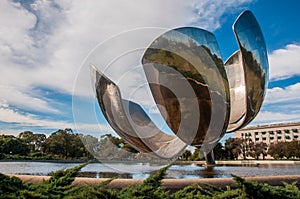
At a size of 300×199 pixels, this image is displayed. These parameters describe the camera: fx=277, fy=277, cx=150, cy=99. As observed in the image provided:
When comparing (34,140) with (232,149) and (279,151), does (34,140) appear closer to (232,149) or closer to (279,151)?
(232,149)

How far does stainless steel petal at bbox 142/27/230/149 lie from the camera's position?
21.8ft

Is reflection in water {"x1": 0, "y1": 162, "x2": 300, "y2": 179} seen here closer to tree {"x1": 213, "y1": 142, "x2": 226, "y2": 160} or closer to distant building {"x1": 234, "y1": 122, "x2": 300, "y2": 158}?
→ tree {"x1": 213, "y1": 142, "x2": 226, "y2": 160}

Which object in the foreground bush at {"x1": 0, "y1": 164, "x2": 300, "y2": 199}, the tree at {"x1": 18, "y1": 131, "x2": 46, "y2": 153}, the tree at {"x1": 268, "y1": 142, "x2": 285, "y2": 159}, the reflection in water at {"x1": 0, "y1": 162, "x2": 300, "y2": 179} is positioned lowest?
the reflection in water at {"x1": 0, "y1": 162, "x2": 300, "y2": 179}

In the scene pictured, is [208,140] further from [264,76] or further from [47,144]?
[47,144]

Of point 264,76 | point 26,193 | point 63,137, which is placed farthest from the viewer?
point 63,137

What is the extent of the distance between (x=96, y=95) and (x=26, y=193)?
5.72 metres

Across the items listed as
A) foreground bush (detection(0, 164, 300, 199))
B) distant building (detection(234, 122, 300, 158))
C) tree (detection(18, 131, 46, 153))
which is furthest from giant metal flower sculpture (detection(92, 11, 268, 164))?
distant building (detection(234, 122, 300, 158))

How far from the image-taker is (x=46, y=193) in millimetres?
2371

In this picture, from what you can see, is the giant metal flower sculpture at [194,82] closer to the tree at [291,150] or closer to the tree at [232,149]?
the tree at [232,149]

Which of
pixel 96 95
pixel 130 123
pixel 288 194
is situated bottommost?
pixel 288 194

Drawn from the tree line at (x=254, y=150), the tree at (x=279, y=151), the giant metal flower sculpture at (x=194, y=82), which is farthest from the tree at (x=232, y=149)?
the giant metal flower sculpture at (x=194, y=82)

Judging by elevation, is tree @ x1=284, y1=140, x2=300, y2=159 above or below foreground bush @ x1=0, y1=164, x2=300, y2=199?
above

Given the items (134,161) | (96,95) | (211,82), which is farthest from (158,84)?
(134,161)

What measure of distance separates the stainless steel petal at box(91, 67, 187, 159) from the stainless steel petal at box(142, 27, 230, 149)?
1.20 m
